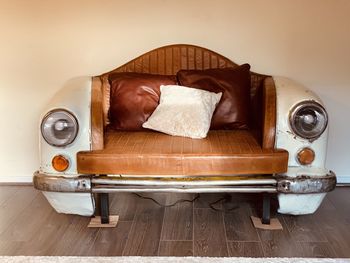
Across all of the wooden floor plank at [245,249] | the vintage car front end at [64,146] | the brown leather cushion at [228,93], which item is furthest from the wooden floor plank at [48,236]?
the brown leather cushion at [228,93]

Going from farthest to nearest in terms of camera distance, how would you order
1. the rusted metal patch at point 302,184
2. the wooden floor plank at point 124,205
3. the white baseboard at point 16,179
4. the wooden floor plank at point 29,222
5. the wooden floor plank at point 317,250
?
the white baseboard at point 16,179 → the wooden floor plank at point 124,205 → the wooden floor plank at point 29,222 → the rusted metal patch at point 302,184 → the wooden floor plank at point 317,250

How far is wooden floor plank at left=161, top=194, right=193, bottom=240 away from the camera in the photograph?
2.09 m

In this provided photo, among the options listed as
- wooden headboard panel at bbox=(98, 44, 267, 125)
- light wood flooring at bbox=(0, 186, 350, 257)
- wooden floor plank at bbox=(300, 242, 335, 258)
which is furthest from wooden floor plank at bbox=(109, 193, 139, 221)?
wooden floor plank at bbox=(300, 242, 335, 258)

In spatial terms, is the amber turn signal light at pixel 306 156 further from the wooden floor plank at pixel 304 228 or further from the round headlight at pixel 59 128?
the round headlight at pixel 59 128

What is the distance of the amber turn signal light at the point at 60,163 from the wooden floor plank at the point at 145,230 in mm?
491

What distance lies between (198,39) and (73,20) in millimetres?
861

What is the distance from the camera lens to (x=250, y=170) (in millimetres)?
1967

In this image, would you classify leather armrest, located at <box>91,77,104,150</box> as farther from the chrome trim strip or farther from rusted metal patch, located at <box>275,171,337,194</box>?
rusted metal patch, located at <box>275,171,337,194</box>

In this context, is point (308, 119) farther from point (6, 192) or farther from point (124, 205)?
point (6, 192)

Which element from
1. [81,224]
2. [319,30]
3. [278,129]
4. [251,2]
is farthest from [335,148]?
[81,224]

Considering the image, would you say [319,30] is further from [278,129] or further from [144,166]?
[144,166]

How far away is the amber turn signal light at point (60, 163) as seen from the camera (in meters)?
2.05

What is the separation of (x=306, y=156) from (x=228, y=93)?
629 mm

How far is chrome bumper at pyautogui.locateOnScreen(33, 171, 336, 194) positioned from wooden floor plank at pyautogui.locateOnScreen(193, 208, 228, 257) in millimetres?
254
